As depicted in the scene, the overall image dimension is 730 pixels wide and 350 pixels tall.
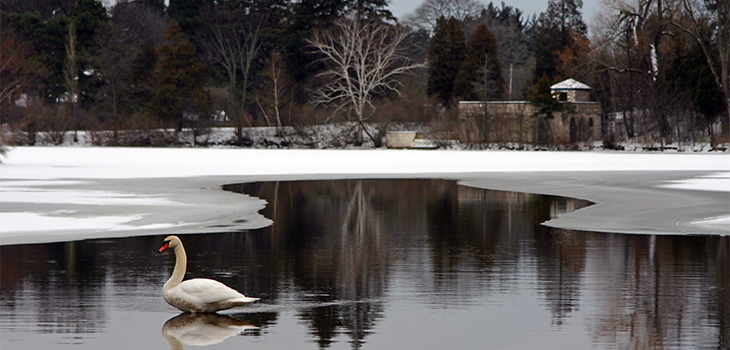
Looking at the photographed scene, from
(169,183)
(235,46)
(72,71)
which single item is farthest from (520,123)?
(169,183)

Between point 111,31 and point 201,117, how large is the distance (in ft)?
46.1

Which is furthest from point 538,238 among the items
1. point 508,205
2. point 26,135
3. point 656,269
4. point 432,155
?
point 26,135

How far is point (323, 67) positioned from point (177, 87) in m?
12.4

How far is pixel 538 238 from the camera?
15625 millimetres

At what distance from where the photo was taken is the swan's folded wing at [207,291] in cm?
915

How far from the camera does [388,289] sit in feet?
35.5

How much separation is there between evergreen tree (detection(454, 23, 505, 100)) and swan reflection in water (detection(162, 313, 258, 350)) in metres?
68.3

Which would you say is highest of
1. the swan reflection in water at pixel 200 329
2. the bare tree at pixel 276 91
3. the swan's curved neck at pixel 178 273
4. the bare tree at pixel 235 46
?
the bare tree at pixel 235 46

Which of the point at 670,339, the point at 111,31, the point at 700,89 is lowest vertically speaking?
the point at 670,339

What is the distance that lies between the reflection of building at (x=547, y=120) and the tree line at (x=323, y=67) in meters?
1.36

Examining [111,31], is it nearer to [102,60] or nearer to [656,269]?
[102,60]

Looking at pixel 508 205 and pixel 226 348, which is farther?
pixel 508 205

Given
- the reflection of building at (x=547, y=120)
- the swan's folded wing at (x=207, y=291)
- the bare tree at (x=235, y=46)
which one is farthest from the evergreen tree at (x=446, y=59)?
the swan's folded wing at (x=207, y=291)

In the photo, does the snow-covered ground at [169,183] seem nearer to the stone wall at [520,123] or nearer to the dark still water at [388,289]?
the dark still water at [388,289]
